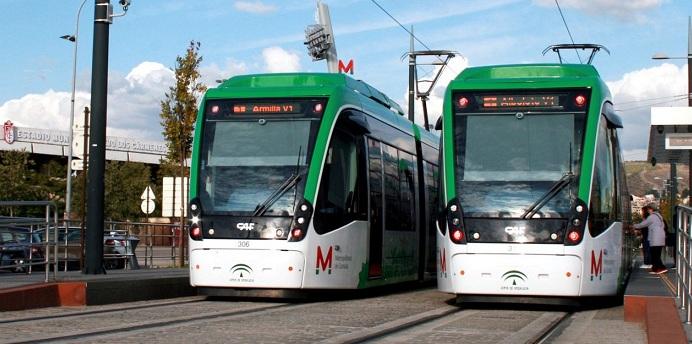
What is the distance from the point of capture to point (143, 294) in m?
16.8

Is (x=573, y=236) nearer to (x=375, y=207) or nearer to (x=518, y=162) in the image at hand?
(x=518, y=162)

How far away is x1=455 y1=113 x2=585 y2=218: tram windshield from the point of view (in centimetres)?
1522

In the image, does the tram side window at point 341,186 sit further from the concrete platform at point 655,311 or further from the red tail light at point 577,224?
the concrete platform at point 655,311

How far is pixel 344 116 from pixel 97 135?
3.73 meters

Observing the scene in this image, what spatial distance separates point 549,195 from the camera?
15242 mm

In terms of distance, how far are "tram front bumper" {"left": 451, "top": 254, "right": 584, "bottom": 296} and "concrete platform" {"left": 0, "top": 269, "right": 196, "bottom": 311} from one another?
4780 millimetres

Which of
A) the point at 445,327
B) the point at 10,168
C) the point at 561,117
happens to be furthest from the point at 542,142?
the point at 10,168

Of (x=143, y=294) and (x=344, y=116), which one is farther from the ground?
(x=344, y=116)

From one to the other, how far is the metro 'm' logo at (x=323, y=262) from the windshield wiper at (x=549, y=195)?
2.89 m

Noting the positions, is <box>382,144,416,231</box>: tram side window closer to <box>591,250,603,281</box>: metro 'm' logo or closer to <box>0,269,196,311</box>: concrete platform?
<box>0,269,196,311</box>: concrete platform

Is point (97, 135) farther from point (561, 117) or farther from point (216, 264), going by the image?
point (561, 117)

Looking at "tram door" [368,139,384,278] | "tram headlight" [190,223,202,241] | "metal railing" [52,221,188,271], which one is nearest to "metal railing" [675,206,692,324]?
"tram door" [368,139,384,278]

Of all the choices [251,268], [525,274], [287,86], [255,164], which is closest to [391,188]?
[287,86]

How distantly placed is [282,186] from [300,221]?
581mm
